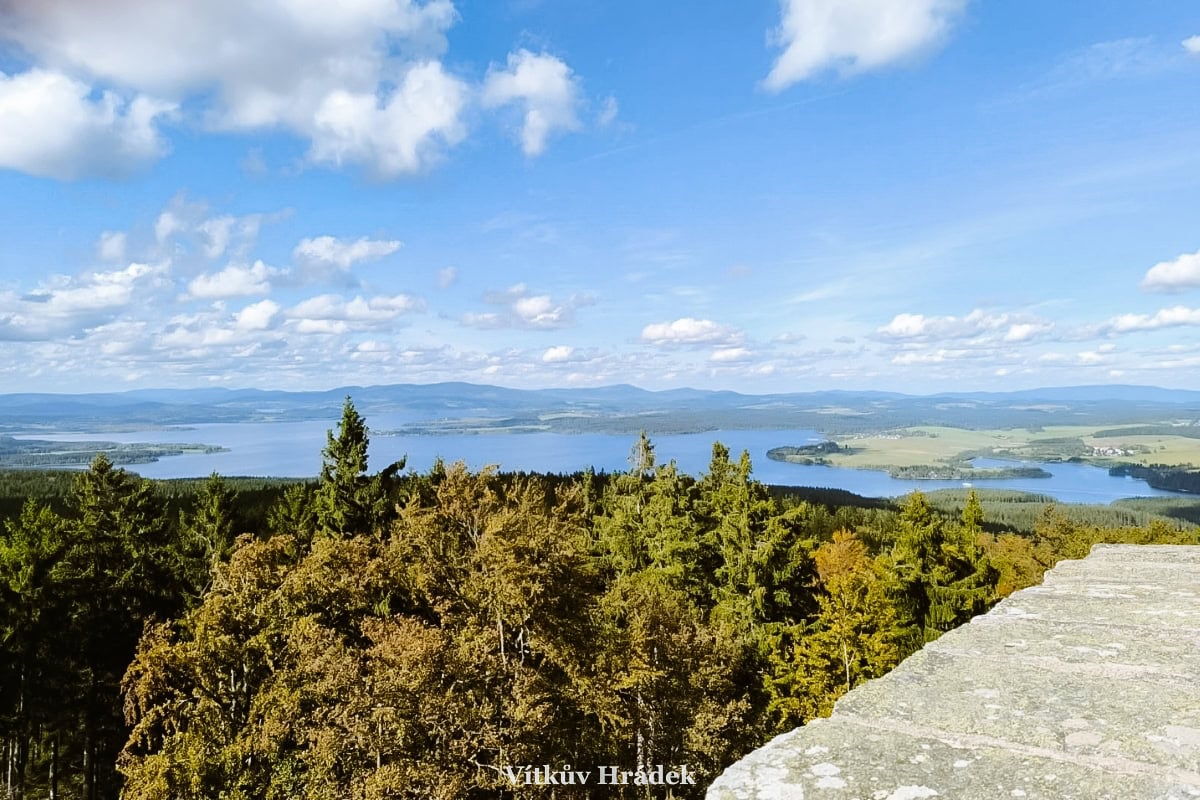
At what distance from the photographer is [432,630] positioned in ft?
62.5

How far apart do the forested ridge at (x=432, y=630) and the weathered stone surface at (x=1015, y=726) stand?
16535 mm

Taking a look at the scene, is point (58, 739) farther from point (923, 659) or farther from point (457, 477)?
point (923, 659)

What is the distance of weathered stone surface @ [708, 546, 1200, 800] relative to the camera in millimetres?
2256

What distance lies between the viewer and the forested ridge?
61.8ft

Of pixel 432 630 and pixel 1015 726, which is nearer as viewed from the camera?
pixel 1015 726

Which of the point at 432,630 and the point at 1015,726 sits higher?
the point at 1015,726

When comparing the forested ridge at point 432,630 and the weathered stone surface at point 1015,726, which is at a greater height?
the weathered stone surface at point 1015,726

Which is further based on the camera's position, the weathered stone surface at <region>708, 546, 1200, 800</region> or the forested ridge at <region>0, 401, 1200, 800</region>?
the forested ridge at <region>0, 401, 1200, 800</region>

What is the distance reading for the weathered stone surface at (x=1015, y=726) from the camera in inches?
88.8

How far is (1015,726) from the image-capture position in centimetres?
267

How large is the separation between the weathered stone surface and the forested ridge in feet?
54.2

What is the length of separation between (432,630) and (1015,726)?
1820cm

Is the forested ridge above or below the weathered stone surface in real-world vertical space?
below

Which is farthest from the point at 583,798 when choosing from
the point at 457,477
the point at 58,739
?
the point at 58,739
